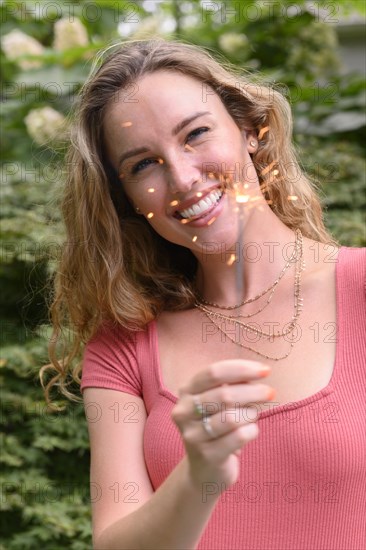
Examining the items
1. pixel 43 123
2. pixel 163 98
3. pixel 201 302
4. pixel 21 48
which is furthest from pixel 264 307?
pixel 21 48

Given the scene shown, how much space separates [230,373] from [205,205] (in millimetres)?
634

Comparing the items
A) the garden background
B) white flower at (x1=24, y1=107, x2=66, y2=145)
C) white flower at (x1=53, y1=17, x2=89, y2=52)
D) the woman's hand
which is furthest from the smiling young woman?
white flower at (x1=53, y1=17, x2=89, y2=52)

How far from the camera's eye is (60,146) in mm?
3205

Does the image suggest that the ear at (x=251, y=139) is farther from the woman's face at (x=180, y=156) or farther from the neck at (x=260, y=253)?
the neck at (x=260, y=253)

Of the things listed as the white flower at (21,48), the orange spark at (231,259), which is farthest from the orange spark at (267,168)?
the white flower at (21,48)

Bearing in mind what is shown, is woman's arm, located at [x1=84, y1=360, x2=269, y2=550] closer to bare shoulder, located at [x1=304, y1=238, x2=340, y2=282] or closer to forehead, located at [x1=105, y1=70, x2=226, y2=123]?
bare shoulder, located at [x1=304, y1=238, x2=340, y2=282]

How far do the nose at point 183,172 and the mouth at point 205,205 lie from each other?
0.04m

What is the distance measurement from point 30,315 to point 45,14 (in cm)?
212

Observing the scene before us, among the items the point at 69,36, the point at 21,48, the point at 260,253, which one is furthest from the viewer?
the point at 21,48

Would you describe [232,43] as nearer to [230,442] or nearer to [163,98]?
[163,98]

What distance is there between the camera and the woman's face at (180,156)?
5.65ft

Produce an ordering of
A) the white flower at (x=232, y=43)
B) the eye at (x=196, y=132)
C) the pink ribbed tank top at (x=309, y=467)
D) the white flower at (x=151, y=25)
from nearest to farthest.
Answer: the pink ribbed tank top at (x=309, y=467) < the eye at (x=196, y=132) < the white flower at (x=151, y=25) < the white flower at (x=232, y=43)

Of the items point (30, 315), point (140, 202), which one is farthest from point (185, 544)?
point (30, 315)

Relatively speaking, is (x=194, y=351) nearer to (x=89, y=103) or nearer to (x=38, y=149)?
(x=89, y=103)
